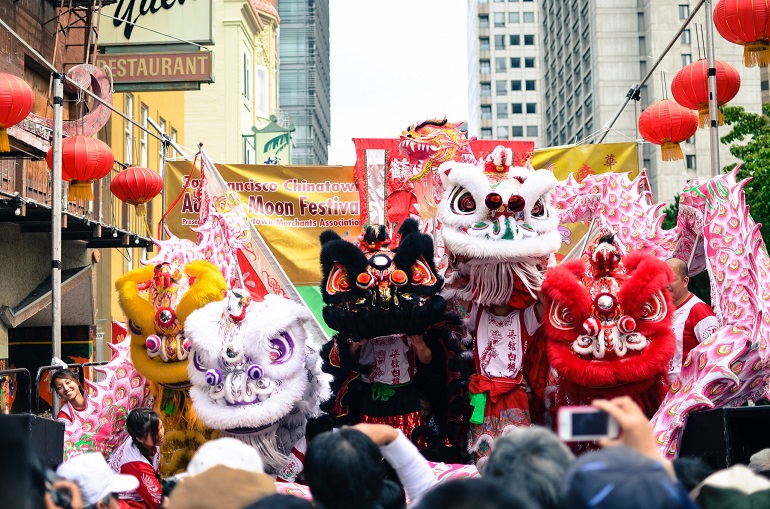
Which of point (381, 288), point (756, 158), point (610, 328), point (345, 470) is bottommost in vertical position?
point (345, 470)

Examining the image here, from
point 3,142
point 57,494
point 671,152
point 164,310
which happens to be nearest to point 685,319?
point 164,310

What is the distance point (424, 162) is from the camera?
7234mm

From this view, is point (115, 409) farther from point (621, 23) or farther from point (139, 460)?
point (621, 23)

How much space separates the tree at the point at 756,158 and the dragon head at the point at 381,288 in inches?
508

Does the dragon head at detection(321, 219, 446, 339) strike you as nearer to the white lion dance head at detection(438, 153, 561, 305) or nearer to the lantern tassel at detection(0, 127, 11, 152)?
the white lion dance head at detection(438, 153, 561, 305)

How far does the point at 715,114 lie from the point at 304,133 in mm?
57574

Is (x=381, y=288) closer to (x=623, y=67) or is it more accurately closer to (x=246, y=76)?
(x=246, y=76)

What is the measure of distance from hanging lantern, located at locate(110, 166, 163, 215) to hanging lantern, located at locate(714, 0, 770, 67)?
5539mm

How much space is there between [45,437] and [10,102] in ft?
11.4

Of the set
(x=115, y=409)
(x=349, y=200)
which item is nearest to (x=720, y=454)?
(x=115, y=409)

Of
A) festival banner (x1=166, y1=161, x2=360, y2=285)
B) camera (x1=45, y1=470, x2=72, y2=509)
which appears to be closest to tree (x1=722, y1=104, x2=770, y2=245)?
festival banner (x1=166, y1=161, x2=360, y2=285)

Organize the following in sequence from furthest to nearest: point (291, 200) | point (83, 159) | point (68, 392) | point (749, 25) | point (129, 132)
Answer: point (129, 132)
point (291, 200)
point (83, 159)
point (749, 25)
point (68, 392)

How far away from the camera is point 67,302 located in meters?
15.0

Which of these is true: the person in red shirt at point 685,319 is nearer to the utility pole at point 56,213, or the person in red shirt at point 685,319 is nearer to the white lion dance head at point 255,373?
the white lion dance head at point 255,373
